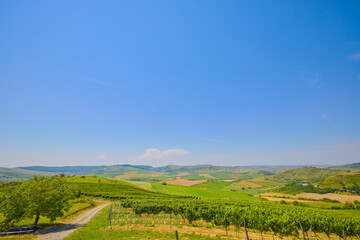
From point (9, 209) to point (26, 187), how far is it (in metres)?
4.37

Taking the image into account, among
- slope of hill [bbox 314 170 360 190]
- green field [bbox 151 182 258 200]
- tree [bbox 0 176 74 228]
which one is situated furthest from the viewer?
slope of hill [bbox 314 170 360 190]

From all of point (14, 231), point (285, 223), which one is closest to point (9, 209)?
point (14, 231)

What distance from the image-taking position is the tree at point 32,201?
2977 cm

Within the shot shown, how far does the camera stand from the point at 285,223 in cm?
3173

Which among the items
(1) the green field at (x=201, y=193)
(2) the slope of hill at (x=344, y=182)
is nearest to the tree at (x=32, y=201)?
(1) the green field at (x=201, y=193)

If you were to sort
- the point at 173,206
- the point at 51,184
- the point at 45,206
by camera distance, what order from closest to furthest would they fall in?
the point at 45,206
the point at 51,184
the point at 173,206

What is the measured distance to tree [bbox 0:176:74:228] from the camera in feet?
97.7

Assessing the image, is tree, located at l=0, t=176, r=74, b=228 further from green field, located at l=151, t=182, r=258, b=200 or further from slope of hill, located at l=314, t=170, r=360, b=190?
slope of hill, located at l=314, t=170, r=360, b=190

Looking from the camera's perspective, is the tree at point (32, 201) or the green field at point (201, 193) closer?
the tree at point (32, 201)

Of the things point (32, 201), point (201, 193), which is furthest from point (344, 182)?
point (32, 201)

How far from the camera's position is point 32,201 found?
31.1 metres

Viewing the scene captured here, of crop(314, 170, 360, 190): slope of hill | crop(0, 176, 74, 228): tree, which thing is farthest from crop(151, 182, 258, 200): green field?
crop(314, 170, 360, 190): slope of hill

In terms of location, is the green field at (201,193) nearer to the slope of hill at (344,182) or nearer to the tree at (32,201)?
the tree at (32,201)

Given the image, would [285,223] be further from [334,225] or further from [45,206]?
[45,206]
